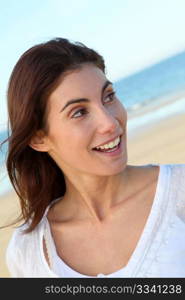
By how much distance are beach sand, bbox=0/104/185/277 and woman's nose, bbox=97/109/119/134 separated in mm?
4679

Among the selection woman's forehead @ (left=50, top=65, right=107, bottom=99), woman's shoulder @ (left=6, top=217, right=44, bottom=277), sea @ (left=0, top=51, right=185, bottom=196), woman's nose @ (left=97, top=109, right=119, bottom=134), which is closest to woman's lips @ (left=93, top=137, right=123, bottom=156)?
woman's nose @ (left=97, top=109, right=119, bottom=134)

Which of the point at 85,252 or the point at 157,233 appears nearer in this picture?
the point at 157,233

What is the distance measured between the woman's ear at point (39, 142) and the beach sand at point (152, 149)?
4185mm

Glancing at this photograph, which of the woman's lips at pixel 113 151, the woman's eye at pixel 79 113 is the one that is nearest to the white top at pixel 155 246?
the woman's lips at pixel 113 151

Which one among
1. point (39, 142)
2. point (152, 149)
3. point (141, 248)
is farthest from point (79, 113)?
point (152, 149)

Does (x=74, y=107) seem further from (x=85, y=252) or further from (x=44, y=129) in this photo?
(x=85, y=252)

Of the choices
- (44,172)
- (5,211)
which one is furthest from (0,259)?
(44,172)

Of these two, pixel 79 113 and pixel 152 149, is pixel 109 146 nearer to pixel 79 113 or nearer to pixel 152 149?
pixel 79 113

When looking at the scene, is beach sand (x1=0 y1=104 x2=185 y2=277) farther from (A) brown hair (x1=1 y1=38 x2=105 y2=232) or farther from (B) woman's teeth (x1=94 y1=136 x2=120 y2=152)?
(B) woman's teeth (x1=94 y1=136 x2=120 y2=152)

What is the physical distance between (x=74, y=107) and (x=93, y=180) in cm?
54

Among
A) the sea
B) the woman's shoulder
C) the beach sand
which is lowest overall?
the sea

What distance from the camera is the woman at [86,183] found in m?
2.95

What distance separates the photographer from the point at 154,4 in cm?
5438

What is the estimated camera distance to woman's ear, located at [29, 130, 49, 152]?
3256mm
